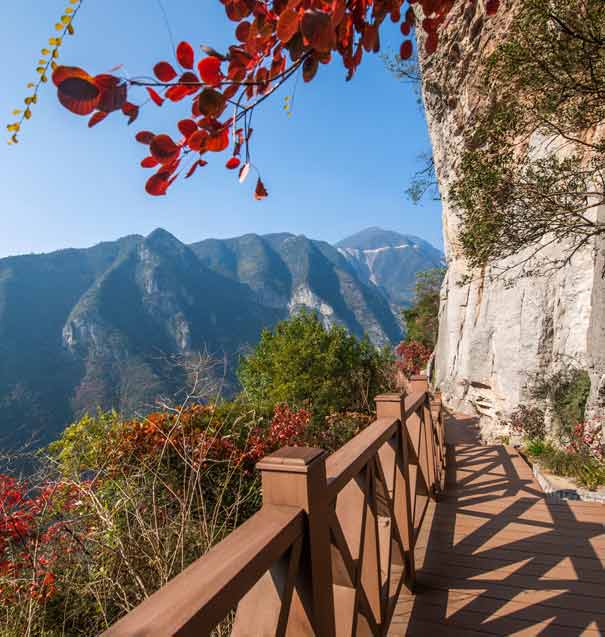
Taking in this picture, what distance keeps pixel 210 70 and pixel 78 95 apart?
0.31 m

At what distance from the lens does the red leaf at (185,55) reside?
0.91 metres

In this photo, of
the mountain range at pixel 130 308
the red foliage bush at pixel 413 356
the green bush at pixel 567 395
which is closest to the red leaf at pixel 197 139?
the green bush at pixel 567 395

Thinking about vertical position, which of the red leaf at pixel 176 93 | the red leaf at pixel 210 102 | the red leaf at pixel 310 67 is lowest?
the red leaf at pixel 210 102

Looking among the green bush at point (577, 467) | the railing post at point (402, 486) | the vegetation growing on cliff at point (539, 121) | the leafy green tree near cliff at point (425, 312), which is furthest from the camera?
the leafy green tree near cliff at point (425, 312)

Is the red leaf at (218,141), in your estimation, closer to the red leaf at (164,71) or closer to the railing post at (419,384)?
the red leaf at (164,71)

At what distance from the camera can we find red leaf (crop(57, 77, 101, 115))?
0.68m

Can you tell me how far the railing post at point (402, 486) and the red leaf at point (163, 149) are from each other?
5.51ft

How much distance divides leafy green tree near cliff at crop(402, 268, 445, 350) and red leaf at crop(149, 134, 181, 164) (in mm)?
21723

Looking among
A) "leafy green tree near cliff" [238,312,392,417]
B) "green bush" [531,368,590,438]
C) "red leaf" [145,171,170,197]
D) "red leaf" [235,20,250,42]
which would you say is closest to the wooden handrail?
"red leaf" [145,171,170,197]

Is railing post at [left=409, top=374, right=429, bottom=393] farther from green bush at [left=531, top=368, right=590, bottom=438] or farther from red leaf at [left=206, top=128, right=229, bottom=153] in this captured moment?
green bush at [left=531, top=368, right=590, bottom=438]

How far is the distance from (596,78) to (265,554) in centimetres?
530

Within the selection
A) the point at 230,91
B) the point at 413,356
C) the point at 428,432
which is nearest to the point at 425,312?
the point at 413,356

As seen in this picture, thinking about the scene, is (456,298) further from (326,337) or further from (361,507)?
(361,507)

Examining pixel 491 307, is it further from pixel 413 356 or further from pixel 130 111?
pixel 130 111
